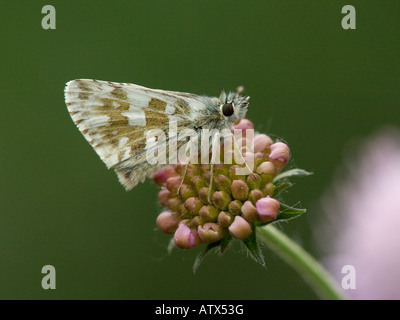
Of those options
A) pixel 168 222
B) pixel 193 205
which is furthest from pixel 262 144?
pixel 168 222

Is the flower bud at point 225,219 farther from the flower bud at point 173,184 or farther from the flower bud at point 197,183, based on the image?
the flower bud at point 173,184

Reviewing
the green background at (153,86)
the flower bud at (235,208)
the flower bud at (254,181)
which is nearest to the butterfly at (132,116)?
the flower bud at (254,181)

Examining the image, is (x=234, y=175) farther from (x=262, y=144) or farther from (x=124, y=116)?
(x=124, y=116)

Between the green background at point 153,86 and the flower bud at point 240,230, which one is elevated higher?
the green background at point 153,86

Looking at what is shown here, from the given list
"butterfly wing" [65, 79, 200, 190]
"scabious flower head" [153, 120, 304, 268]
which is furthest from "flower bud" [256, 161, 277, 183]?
"butterfly wing" [65, 79, 200, 190]

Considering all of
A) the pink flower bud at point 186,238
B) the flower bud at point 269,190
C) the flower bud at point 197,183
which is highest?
the flower bud at point 197,183

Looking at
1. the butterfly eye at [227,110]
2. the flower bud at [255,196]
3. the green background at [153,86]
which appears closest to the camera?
the flower bud at [255,196]

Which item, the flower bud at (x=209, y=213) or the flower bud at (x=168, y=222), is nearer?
the flower bud at (x=209, y=213)
